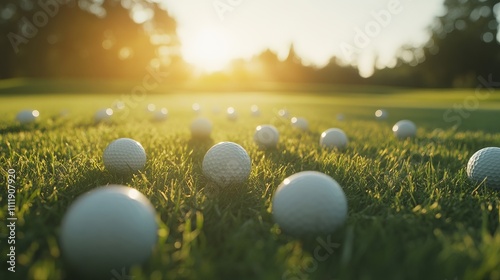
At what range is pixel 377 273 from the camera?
176 cm

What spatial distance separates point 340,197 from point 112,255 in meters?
1.36

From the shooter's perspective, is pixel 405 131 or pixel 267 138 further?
pixel 405 131

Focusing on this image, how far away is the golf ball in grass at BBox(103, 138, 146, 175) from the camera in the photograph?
3.34 meters

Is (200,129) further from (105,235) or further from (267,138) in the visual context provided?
(105,235)

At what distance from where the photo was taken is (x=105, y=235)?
1701 millimetres

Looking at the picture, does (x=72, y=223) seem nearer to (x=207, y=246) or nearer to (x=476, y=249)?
(x=207, y=246)

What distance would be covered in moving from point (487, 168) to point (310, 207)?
6.85 ft

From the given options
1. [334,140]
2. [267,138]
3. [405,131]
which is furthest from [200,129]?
[405,131]

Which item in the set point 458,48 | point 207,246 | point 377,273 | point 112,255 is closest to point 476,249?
point 377,273

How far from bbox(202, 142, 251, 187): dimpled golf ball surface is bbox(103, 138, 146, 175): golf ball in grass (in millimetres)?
690

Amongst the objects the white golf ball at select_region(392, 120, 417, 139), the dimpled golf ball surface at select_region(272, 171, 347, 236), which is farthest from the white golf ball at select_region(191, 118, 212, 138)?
the dimpled golf ball surface at select_region(272, 171, 347, 236)

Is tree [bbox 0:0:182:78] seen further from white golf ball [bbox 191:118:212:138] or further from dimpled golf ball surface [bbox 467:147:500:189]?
dimpled golf ball surface [bbox 467:147:500:189]

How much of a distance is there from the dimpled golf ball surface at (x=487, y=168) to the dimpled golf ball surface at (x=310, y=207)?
1.82 meters

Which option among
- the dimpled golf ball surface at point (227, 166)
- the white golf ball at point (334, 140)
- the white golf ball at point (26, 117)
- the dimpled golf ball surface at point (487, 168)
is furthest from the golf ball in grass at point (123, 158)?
the white golf ball at point (26, 117)
